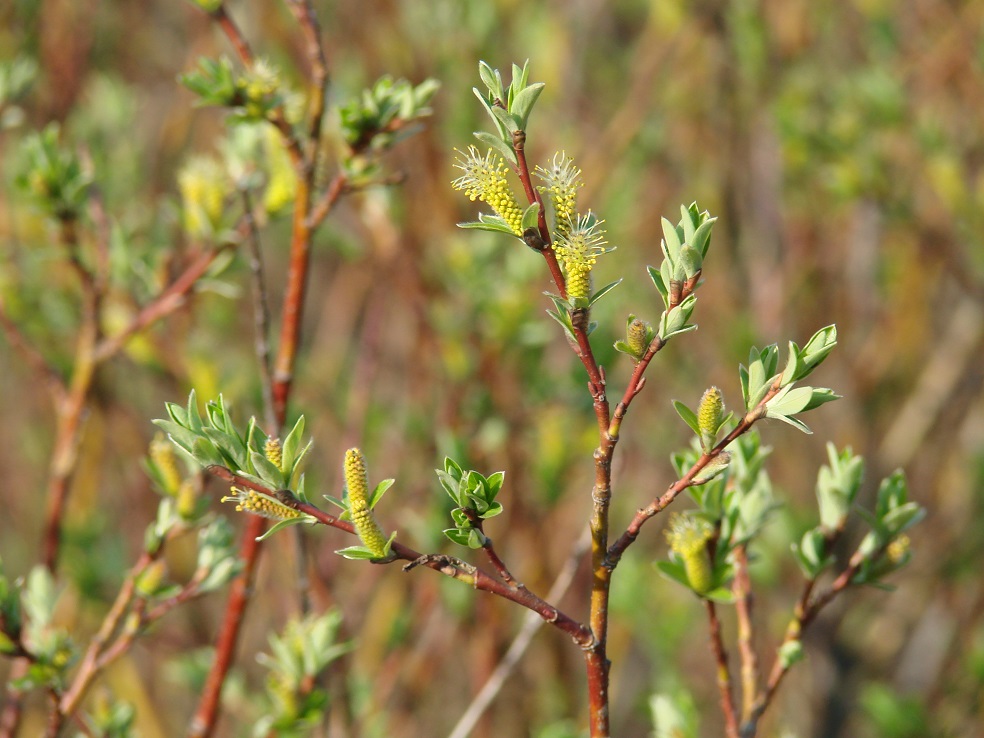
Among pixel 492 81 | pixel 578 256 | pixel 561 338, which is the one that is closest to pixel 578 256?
pixel 578 256

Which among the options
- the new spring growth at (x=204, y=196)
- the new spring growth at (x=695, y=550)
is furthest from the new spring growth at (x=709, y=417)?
the new spring growth at (x=204, y=196)

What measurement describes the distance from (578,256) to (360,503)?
35 centimetres

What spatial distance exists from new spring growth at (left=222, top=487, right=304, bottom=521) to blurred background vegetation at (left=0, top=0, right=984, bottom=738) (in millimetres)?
1290

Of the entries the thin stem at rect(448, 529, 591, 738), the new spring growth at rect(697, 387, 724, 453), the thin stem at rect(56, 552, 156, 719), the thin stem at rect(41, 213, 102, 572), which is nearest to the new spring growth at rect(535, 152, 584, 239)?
the new spring growth at rect(697, 387, 724, 453)

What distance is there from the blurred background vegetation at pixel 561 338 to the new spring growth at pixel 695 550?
114 centimetres

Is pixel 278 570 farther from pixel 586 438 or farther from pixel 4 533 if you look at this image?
pixel 4 533

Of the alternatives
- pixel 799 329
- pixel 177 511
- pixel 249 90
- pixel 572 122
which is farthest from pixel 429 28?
pixel 177 511

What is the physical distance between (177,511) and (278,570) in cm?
209

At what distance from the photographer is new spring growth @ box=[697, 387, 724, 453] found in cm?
106

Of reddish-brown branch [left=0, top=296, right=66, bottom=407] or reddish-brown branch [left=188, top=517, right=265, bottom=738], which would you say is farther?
reddish-brown branch [left=0, top=296, right=66, bottom=407]

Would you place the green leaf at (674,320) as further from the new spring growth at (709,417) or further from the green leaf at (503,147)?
the green leaf at (503,147)

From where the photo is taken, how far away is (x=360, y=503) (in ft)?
3.37

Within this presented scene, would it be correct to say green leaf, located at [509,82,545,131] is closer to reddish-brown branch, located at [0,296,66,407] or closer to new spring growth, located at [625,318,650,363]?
new spring growth, located at [625,318,650,363]

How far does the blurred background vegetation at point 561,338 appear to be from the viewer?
276 centimetres
